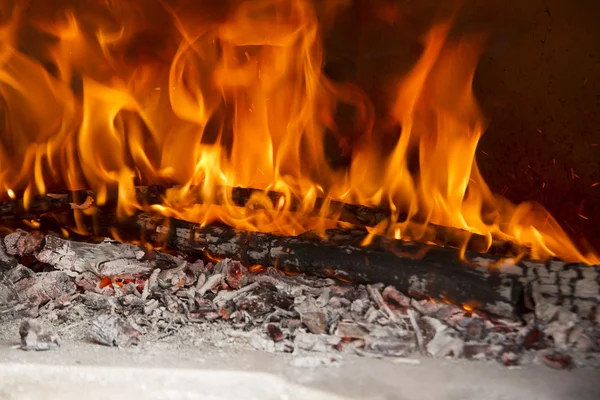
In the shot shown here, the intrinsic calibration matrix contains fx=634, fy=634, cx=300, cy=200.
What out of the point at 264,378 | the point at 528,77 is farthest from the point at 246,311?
the point at 528,77

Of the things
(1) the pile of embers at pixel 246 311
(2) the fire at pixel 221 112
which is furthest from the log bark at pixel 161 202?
(1) the pile of embers at pixel 246 311

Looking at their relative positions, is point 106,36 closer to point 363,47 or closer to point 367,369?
point 363,47

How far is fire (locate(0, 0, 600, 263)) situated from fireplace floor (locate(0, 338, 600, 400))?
1.20 meters

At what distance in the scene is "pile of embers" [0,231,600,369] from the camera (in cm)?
193

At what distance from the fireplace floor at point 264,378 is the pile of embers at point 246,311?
74 millimetres

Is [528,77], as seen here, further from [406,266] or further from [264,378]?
[264,378]

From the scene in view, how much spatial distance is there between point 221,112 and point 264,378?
1.88 metres

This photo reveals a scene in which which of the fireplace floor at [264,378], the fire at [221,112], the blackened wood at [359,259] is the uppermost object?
the fire at [221,112]

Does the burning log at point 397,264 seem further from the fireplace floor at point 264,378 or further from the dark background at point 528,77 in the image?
the dark background at point 528,77

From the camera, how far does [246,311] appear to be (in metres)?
2.17

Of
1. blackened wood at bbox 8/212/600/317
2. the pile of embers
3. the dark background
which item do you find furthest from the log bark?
the dark background

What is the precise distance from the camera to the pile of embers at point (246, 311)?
1930 mm

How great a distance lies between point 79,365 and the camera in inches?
72.1

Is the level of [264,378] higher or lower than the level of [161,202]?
lower
